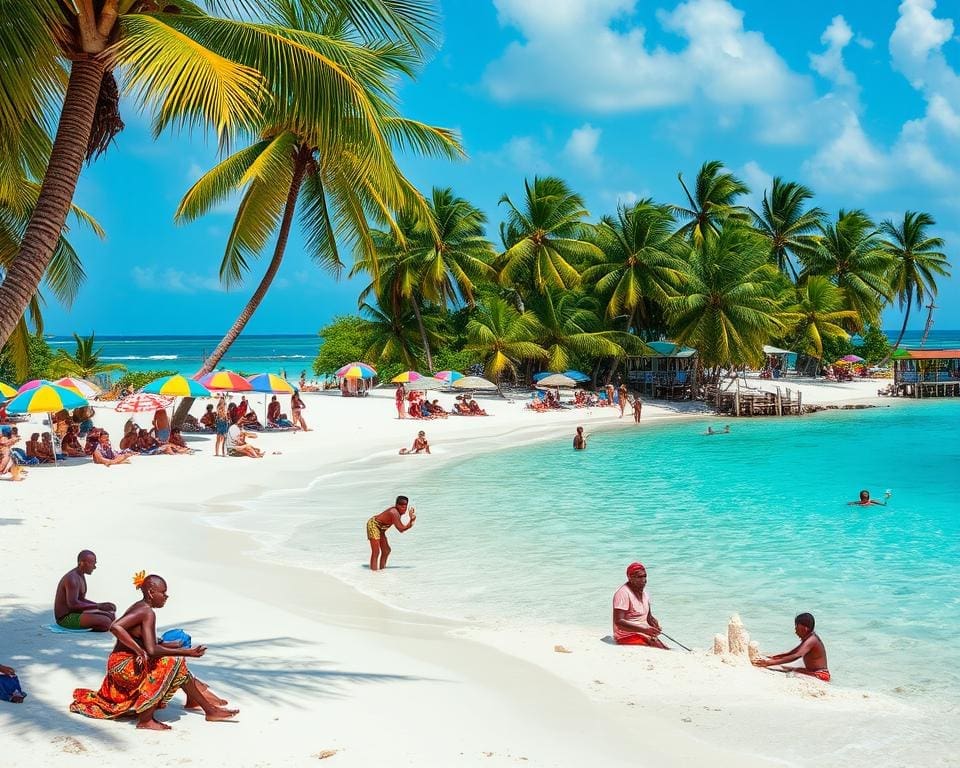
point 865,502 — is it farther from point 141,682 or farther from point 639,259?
point 639,259

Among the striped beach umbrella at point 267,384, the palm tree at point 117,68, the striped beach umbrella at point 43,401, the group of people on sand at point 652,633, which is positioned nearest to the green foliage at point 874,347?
the striped beach umbrella at point 267,384

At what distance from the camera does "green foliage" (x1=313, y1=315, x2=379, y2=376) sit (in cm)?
4503

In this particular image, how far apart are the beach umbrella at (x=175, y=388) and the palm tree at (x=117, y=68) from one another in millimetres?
13208

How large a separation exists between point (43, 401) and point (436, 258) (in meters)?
24.7

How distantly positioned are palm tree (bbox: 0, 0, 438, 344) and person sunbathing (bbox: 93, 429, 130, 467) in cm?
1250

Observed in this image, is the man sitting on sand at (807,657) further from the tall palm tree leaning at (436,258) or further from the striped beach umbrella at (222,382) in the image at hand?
the tall palm tree leaning at (436,258)

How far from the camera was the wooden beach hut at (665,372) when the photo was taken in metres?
43.8

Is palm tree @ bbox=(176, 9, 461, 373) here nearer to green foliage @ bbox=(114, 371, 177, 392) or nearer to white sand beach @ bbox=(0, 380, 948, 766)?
white sand beach @ bbox=(0, 380, 948, 766)

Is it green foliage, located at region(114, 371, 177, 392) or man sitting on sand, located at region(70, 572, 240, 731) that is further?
green foliage, located at region(114, 371, 177, 392)

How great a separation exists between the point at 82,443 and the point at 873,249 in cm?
5220

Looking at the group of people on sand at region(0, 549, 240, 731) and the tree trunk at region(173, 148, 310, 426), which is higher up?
the tree trunk at region(173, 148, 310, 426)

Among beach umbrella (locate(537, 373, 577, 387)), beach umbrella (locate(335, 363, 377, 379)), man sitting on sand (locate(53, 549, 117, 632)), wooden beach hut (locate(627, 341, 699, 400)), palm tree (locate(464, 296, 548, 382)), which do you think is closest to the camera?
man sitting on sand (locate(53, 549, 117, 632))

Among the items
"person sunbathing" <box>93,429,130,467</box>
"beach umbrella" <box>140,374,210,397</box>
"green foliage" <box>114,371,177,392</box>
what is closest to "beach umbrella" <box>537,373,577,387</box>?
"green foliage" <box>114,371,177,392</box>

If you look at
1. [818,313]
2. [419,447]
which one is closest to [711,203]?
[818,313]
